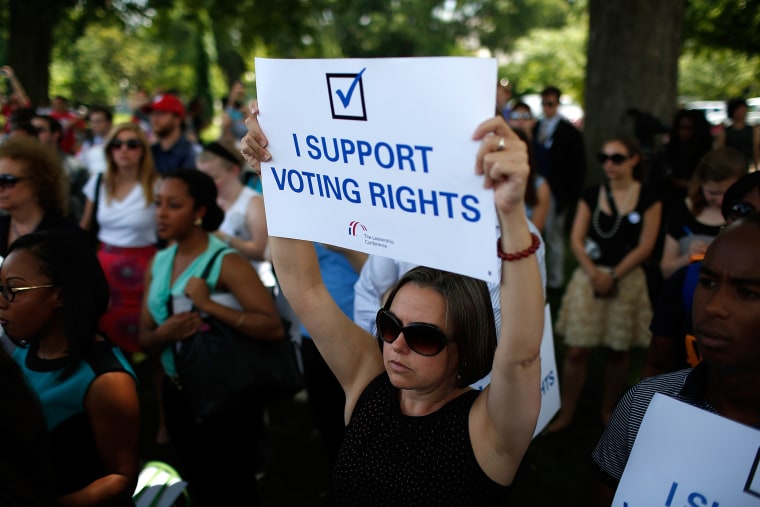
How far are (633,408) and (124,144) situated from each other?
3927 mm

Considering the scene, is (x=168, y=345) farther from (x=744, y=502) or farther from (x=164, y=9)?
(x=164, y=9)

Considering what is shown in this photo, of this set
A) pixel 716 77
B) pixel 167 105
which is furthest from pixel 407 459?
pixel 716 77

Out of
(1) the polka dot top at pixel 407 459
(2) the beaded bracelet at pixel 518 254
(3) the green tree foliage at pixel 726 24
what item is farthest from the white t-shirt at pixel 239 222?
(3) the green tree foliage at pixel 726 24

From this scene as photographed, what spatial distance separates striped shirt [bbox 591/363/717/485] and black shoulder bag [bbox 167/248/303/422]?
1.53 m

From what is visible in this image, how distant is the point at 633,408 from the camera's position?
1.81 m

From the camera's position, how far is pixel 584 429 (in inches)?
175

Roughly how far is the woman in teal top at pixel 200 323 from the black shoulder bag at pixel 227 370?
39mm

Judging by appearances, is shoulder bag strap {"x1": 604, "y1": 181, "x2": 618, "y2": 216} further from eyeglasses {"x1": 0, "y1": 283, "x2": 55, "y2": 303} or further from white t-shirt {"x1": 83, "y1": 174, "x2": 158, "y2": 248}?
eyeglasses {"x1": 0, "y1": 283, "x2": 55, "y2": 303}

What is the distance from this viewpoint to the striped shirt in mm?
1722

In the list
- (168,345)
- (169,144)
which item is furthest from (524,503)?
(169,144)

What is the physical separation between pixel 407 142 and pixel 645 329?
326 centimetres

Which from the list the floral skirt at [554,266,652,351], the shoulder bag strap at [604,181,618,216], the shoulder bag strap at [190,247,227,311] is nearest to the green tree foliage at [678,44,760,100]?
the shoulder bag strap at [604,181,618,216]

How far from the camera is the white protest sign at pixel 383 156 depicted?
1.47m

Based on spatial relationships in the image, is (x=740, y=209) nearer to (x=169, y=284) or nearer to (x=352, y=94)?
(x=352, y=94)
